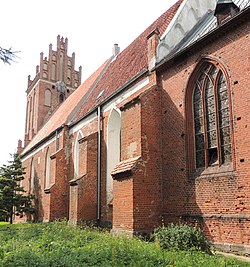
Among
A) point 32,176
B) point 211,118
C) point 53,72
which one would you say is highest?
point 53,72

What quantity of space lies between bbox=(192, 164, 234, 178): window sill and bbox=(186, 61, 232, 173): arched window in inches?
5.1

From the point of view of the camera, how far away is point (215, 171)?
30.4 feet

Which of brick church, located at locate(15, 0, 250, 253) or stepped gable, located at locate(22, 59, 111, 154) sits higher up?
stepped gable, located at locate(22, 59, 111, 154)

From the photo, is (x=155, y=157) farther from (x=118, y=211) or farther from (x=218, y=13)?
(x=218, y=13)

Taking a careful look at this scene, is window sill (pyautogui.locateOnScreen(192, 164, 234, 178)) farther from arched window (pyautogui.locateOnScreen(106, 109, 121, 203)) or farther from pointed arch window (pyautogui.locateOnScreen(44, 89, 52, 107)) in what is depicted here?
pointed arch window (pyautogui.locateOnScreen(44, 89, 52, 107))

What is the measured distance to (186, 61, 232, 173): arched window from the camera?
926 cm

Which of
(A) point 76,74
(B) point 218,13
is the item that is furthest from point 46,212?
(A) point 76,74

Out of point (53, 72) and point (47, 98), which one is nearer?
point (47, 98)

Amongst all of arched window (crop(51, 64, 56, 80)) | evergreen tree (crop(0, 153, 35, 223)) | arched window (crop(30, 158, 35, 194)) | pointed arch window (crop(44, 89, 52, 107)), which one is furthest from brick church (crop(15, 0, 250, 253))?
arched window (crop(51, 64, 56, 80))

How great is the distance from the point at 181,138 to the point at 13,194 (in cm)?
1821

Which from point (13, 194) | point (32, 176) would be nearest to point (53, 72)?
point (32, 176)

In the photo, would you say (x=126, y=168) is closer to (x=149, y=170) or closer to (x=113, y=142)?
(x=149, y=170)

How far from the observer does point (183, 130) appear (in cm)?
1055

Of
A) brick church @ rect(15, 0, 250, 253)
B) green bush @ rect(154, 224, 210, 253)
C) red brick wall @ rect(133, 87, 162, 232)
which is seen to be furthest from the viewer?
red brick wall @ rect(133, 87, 162, 232)
